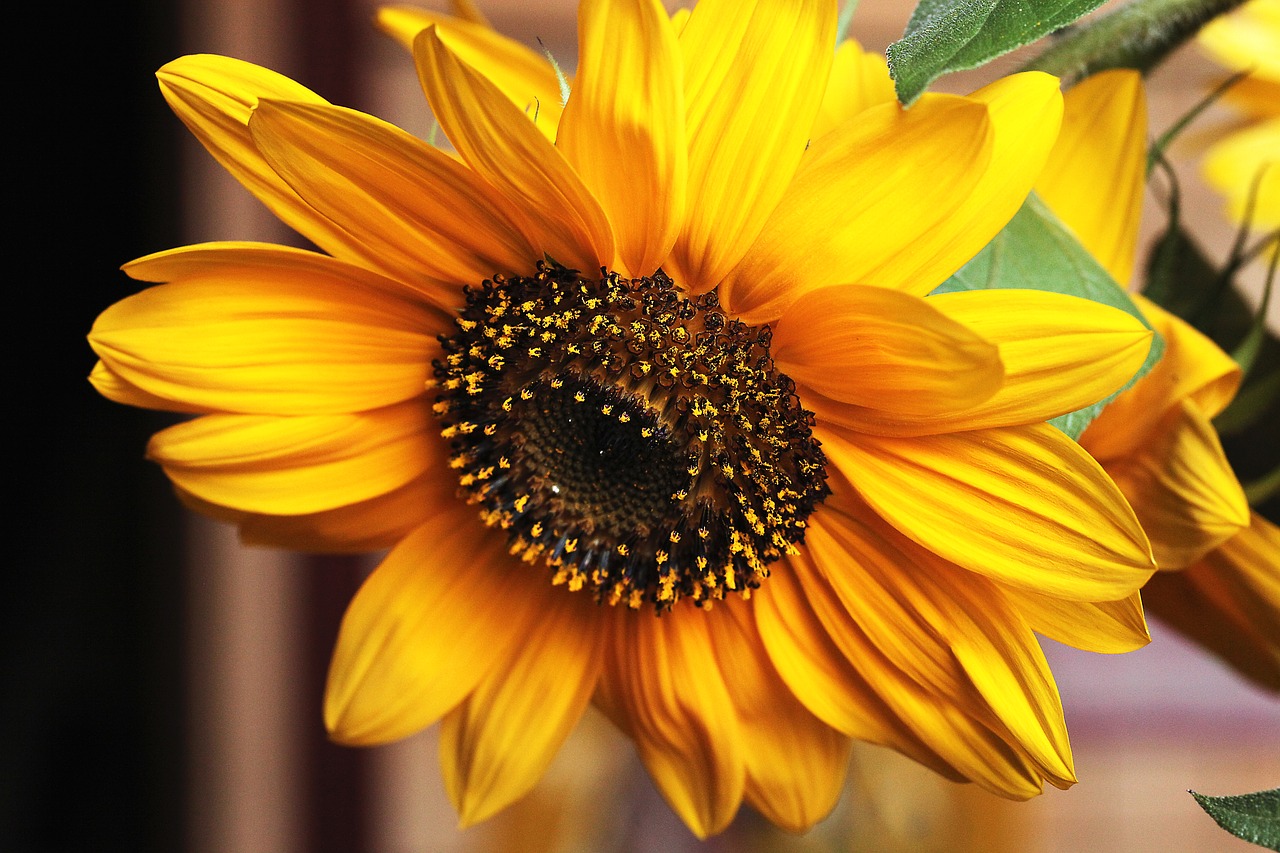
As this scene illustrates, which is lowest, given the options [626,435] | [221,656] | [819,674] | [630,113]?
[221,656]

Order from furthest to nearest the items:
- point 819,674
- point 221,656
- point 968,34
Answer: point 221,656 < point 819,674 < point 968,34

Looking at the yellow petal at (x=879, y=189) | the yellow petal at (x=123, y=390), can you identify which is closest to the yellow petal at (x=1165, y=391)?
the yellow petal at (x=879, y=189)

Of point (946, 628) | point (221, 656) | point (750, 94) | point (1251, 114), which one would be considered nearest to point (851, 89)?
point (750, 94)

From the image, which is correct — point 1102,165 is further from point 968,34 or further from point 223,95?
point 223,95

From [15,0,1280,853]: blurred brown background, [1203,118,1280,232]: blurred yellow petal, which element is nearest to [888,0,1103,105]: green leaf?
[1203,118,1280,232]: blurred yellow petal

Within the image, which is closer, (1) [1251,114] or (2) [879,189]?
→ (2) [879,189]

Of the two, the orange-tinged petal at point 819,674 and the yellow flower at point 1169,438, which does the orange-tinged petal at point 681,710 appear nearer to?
the orange-tinged petal at point 819,674

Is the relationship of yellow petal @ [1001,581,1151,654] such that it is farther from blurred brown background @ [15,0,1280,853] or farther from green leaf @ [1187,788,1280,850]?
blurred brown background @ [15,0,1280,853]
